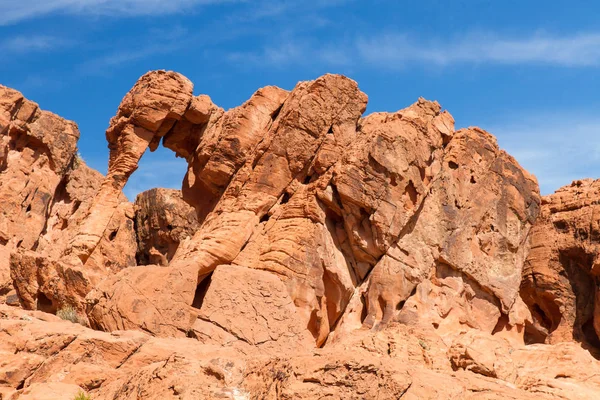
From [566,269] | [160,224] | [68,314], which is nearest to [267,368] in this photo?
[68,314]

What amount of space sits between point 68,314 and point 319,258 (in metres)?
6.81

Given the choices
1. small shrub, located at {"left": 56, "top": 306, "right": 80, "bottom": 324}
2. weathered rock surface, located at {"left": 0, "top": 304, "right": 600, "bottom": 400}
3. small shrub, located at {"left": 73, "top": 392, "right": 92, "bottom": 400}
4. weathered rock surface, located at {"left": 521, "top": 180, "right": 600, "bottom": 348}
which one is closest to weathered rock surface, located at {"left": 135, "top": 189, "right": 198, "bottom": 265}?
small shrub, located at {"left": 56, "top": 306, "right": 80, "bottom": 324}

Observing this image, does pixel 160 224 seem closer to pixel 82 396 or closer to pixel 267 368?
pixel 82 396

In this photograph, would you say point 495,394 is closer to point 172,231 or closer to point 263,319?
point 263,319

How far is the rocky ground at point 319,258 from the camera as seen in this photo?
19.2 meters

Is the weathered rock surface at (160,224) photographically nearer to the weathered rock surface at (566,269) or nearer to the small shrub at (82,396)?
the weathered rock surface at (566,269)

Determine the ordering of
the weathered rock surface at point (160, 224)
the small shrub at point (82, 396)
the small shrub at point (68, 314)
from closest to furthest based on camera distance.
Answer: the small shrub at point (82, 396) < the small shrub at point (68, 314) < the weathered rock surface at point (160, 224)

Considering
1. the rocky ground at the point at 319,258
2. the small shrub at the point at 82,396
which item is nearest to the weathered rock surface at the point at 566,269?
the rocky ground at the point at 319,258

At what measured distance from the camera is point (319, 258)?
25.3 meters

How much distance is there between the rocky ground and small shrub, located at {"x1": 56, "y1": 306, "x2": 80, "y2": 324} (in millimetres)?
76

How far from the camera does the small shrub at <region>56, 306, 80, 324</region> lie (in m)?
23.2

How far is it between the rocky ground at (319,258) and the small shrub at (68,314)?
0.08 metres

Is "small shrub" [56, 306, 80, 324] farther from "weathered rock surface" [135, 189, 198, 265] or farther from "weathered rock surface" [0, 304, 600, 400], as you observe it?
"weathered rock surface" [135, 189, 198, 265]

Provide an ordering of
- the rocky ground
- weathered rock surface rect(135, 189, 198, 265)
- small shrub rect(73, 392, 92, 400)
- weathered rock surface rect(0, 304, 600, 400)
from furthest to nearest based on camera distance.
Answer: weathered rock surface rect(135, 189, 198, 265) → the rocky ground → small shrub rect(73, 392, 92, 400) → weathered rock surface rect(0, 304, 600, 400)
